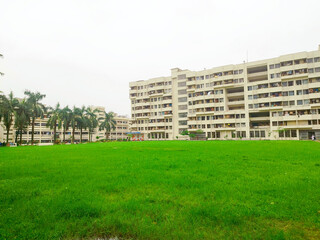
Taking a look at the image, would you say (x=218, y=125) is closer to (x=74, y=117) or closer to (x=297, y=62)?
(x=297, y=62)

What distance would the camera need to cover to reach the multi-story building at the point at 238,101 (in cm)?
6900

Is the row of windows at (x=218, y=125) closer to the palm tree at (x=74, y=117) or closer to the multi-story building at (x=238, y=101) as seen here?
the multi-story building at (x=238, y=101)

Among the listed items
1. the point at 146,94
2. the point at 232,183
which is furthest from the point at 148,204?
the point at 146,94

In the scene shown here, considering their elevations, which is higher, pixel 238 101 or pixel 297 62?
pixel 297 62

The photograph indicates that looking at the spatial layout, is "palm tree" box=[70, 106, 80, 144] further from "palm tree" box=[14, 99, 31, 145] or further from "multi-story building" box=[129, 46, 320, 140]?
"multi-story building" box=[129, 46, 320, 140]

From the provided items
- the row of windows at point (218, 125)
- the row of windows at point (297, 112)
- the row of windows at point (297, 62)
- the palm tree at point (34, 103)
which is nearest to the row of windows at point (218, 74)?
the row of windows at point (297, 62)

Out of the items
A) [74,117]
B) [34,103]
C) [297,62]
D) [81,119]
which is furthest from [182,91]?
[34,103]

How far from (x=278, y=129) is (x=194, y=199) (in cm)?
7380

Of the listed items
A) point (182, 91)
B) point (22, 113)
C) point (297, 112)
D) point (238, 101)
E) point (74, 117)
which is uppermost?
point (182, 91)

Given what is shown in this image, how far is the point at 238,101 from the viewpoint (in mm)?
81438

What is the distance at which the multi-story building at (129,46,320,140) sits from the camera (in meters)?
69.0

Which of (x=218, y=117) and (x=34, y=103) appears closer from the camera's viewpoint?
(x=34, y=103)

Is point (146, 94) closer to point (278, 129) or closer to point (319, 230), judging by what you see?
point (278, 129)

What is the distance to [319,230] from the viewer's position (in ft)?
13.3
